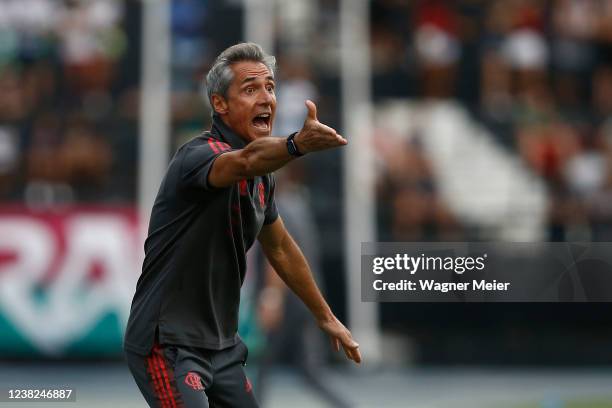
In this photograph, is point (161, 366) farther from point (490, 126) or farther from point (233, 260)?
point (490, 126)

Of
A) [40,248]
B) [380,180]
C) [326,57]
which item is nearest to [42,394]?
[40,248]

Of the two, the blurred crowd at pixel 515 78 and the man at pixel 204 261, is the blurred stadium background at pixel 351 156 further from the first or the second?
the man at pixel 204 261

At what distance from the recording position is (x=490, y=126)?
16250mm

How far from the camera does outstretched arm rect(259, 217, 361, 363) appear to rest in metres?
5.65

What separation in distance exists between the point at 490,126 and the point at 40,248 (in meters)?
6.36

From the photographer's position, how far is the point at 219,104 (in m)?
5.17

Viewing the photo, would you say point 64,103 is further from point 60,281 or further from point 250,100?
point 250,100

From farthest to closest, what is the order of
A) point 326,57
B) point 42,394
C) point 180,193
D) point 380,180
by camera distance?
point 326,57 → point 380,180 → point 42,394 → point 180,193

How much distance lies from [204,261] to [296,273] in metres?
0.75

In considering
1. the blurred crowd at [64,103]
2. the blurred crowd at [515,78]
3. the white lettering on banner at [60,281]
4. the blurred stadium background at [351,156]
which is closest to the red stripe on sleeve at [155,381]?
the blurred stadium background at [351,156]

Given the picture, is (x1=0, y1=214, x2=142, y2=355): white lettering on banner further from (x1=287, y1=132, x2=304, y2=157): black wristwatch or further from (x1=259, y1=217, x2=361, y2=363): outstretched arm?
(x1=287, y1=132, x2=304, y2=157): black wristwatch

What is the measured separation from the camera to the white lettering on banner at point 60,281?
14297mm

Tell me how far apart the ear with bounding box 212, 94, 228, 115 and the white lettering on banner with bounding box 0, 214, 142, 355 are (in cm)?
947

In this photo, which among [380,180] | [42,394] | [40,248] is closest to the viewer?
[42,394]
